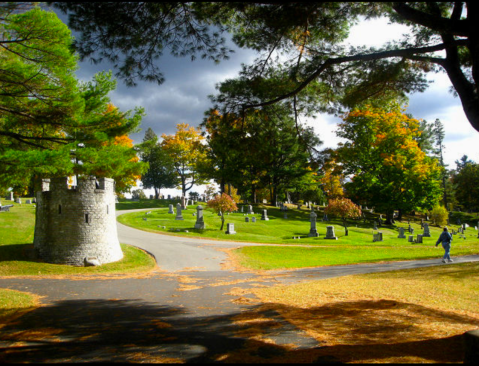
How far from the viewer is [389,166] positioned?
130ft

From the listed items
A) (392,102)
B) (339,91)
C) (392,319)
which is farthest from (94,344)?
(392,102)

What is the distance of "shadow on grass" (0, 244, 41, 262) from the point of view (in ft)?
48.9

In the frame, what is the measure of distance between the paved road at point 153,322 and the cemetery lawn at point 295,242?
4.34 meters

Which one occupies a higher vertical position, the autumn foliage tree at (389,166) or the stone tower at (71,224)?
the autumn foliage tree at (389,166)

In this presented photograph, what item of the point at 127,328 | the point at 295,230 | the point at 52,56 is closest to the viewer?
the point at 127,328

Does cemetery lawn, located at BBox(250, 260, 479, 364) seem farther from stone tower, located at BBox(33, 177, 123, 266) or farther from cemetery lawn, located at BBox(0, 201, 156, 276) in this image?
stone tower, located at BBox(33, 177, 123, 266)

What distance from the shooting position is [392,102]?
9.25 m

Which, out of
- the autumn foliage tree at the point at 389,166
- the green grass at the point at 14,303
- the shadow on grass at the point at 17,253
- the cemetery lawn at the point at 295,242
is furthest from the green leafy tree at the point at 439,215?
the green grass at the point at 14,303

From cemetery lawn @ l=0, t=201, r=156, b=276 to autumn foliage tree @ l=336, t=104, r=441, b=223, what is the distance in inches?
1161

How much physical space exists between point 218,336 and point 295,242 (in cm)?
2030

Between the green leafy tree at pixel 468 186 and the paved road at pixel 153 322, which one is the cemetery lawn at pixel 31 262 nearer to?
the paved road at pixel 153 322

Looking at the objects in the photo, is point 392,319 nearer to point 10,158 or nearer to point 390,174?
point 10,158

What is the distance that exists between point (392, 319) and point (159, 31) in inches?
307

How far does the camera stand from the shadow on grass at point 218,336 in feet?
14.9
